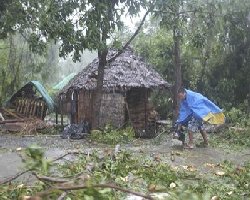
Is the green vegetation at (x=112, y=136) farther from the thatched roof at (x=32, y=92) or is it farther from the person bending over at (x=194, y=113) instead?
the thatched roof at (x=32, y=92)

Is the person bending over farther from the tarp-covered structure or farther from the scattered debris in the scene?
the tarp-covered structure

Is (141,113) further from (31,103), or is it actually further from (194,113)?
(194,113)

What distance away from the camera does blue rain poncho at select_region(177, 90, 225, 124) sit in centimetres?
1075

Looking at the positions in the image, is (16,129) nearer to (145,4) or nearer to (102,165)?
(145,4)

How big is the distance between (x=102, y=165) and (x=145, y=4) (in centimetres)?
764

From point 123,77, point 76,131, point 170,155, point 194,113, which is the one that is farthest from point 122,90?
point 170,155

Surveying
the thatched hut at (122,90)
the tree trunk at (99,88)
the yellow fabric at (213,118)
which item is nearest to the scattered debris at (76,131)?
the tree trunk at (99,88)

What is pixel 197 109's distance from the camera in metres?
10.8

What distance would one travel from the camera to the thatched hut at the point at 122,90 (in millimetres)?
15711

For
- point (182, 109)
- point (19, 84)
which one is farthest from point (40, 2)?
point (19, 84)

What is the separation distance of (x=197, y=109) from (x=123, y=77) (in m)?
5.52

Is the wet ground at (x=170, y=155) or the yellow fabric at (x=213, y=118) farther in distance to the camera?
the yellow fabric at (x=213, y=118)

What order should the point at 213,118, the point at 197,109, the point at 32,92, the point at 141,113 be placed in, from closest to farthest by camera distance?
1. the point at 197,109
2. the point at 213,118
3. the point at 141,113
4. the point at 32,92

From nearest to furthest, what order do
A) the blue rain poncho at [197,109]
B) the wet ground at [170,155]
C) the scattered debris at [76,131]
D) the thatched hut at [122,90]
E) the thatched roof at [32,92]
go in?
1. the wet ground at [170,155]
2. the blue rain poncho at [197,109]
3. the scattered debris at [76,131]
4. the thatched hut at [122,90]
5. the thatched roof at [32,92]
